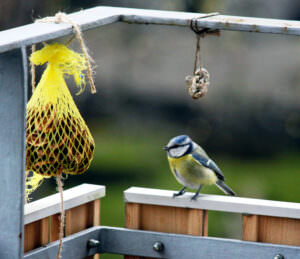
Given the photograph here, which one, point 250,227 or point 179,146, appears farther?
point 179,146

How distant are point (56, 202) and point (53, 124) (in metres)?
0.27

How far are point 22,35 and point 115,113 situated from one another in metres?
6.16

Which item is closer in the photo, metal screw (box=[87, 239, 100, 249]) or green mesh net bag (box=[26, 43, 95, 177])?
green mesh net bag (box=[26, 43, 95, 177])

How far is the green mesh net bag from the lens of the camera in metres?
2.47

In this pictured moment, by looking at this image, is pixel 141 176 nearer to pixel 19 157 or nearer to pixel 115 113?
pixel 115 113

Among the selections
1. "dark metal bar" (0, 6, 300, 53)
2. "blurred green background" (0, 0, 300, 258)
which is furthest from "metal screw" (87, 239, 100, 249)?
"blurred green background" (0, 0, 300, 258)

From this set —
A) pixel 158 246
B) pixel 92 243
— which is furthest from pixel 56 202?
pixel 158 246

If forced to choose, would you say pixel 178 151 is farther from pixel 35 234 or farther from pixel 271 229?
pixel 35 234

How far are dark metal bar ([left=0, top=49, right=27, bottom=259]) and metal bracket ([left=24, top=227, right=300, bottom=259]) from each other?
0.34 meters

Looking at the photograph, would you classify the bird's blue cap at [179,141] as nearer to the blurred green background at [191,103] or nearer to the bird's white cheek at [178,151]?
the bird's white cheek at [178,151]

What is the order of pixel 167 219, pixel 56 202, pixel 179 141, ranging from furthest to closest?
pixel 179 141 < pixel 167 219 < pixel 56 202

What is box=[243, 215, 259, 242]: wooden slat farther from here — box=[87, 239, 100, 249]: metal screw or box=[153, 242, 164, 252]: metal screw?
box=[87, 239, 100, 249]: metal screw

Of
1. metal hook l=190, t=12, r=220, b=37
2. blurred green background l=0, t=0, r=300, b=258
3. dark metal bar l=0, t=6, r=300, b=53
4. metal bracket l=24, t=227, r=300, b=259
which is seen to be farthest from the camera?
blurred green background l=0, t=0, r=300, b=258

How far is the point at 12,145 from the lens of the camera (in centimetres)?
212
